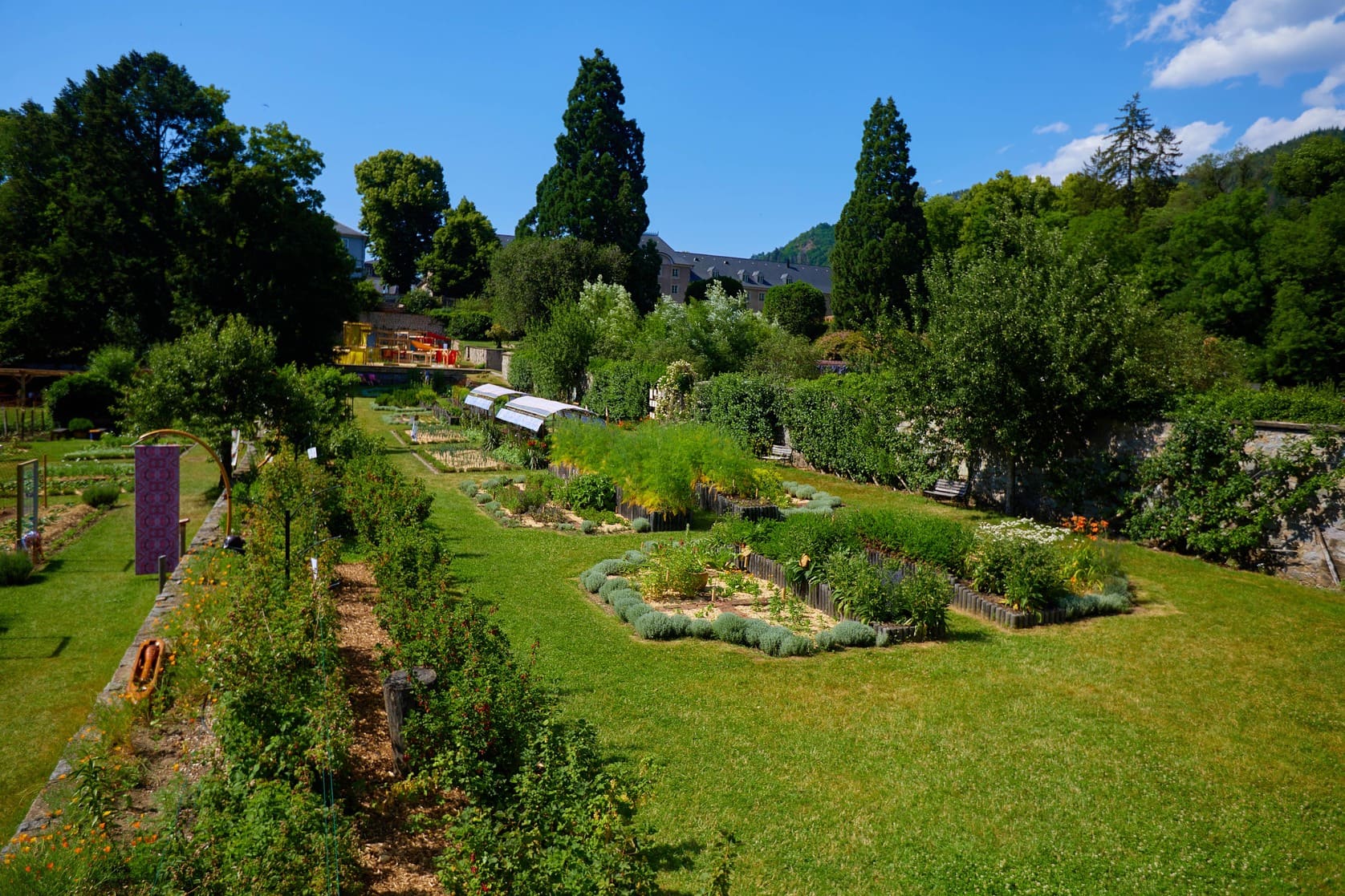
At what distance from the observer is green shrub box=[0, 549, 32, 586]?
1094cm

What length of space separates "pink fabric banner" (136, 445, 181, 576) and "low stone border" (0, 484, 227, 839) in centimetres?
38

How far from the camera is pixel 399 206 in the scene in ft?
226

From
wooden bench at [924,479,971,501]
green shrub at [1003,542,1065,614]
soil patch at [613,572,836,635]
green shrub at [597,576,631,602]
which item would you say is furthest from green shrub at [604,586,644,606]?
wooden bench at [924,479,971,501]

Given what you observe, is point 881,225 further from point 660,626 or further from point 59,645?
point 59,645

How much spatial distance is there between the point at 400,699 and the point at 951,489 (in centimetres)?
1345

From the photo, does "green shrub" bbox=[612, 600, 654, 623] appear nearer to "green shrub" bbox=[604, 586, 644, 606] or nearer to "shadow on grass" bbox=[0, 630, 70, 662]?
"green shrub" bbox=[604, 586, 644, 606]

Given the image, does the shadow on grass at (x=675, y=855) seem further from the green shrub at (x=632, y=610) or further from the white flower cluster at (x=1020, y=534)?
the white flower cluster at (x=1020, y=534)

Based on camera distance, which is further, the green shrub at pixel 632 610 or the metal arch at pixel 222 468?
the metal arch at pixel 222 468

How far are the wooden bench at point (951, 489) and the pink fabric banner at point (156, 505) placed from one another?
13.6 m

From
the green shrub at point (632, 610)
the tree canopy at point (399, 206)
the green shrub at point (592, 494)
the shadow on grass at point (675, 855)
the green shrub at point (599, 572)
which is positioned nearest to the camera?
the shadow on grass at point (675, 855)

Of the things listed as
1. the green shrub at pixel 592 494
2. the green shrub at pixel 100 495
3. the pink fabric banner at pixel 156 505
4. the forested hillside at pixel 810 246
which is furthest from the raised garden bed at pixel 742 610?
the forested hillside at pixel 810 246

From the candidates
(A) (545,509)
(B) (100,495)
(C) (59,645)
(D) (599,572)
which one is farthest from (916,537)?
(B) (100,495)

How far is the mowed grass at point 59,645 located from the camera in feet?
21.0

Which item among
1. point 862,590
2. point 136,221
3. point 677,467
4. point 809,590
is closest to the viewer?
point 862,590
